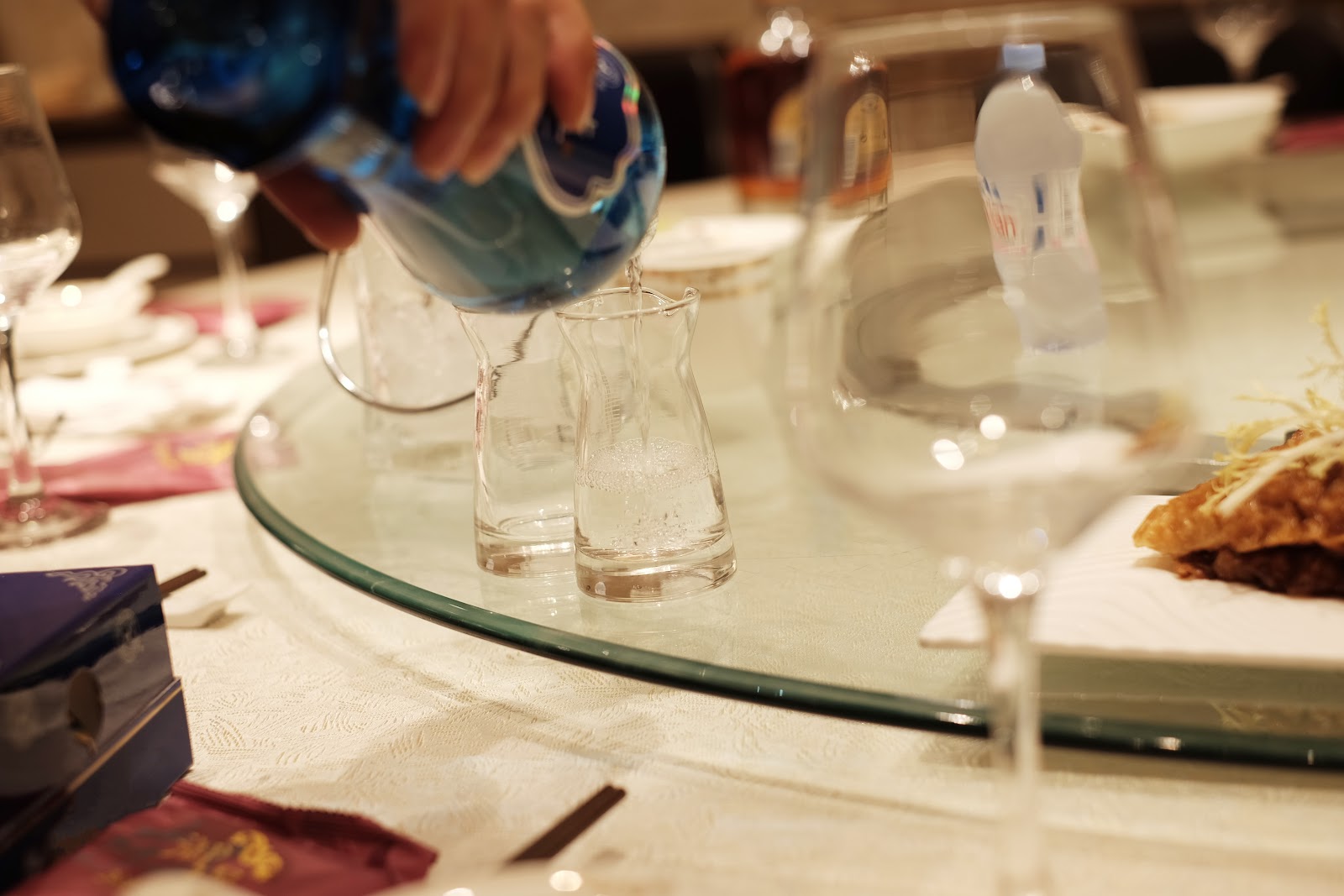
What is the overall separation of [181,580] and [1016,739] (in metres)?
0.58

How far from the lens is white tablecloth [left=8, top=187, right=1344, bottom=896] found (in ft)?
1.55

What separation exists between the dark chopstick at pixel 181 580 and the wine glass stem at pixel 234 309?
63 centimetres

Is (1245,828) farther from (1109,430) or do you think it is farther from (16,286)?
(16,286)

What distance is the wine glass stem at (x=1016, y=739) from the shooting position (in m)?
0.38

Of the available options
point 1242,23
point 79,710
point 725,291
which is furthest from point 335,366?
point 1242,23

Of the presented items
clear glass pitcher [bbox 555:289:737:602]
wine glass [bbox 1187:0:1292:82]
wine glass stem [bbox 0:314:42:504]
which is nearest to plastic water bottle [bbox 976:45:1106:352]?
clear glass pitcher [bbox 555:289:737:602]

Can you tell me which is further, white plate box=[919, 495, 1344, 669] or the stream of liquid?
the stream of liquid

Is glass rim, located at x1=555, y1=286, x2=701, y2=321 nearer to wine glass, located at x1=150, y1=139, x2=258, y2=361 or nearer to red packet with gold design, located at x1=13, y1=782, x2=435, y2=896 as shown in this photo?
red packet with gold design, located at x1=13, y1=782, x2=435, y2=896

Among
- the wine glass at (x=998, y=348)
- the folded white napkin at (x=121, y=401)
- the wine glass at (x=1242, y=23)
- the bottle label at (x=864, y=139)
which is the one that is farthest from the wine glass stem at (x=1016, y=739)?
the wine glass at (x=1242, y=23)

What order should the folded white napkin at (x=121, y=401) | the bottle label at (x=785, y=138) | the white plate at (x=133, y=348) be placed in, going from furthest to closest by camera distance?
the bottle label at (x=785, y=138)
the white plate at (x=133, y=348)
the folded white napkin at (x=121, y=401)

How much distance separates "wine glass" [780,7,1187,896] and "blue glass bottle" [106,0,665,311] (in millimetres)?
117

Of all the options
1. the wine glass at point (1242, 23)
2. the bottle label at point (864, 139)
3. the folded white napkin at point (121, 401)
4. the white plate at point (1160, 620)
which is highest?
the wine glass at point (1242, 23)

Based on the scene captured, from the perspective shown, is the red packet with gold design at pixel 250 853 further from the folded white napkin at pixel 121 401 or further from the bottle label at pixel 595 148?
the folded white napkin at pixel 121 401

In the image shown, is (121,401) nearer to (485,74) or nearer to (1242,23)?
(485,74)
